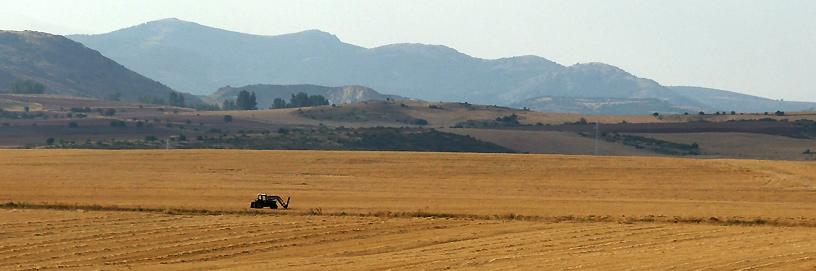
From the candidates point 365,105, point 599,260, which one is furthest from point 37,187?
point 365,105

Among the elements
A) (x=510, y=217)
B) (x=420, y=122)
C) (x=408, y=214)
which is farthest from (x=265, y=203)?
(x=420, y=122)

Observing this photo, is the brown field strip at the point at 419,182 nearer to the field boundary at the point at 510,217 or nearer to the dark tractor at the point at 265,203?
the dark tractor at the point at 265,203

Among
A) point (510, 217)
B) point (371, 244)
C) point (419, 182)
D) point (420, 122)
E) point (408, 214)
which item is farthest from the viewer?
point (420, 122)

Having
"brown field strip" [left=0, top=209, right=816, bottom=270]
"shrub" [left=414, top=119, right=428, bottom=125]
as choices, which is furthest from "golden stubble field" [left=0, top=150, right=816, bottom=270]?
"shrub" [left=414, top=119, right=428, bottom=125]

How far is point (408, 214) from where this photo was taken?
140 ft

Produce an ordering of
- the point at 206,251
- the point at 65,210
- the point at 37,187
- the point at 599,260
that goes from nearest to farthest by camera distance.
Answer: the point at 599,260 → the point at 206,251 → the point at 65,210 → the point at 37,187

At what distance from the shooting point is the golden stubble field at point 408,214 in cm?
3169

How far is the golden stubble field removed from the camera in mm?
31688

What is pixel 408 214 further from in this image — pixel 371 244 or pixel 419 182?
pixel 419 182

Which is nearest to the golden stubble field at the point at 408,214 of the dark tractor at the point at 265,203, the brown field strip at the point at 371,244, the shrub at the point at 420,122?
the brown field strip at the point at 371,244

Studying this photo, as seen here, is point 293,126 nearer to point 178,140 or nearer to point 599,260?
point 178,140

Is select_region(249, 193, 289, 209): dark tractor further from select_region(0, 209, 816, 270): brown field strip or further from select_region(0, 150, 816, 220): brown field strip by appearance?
select_region(0, 209, 816, 270): brown field strip

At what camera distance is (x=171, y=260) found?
31.9m

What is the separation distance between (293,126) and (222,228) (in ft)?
399
